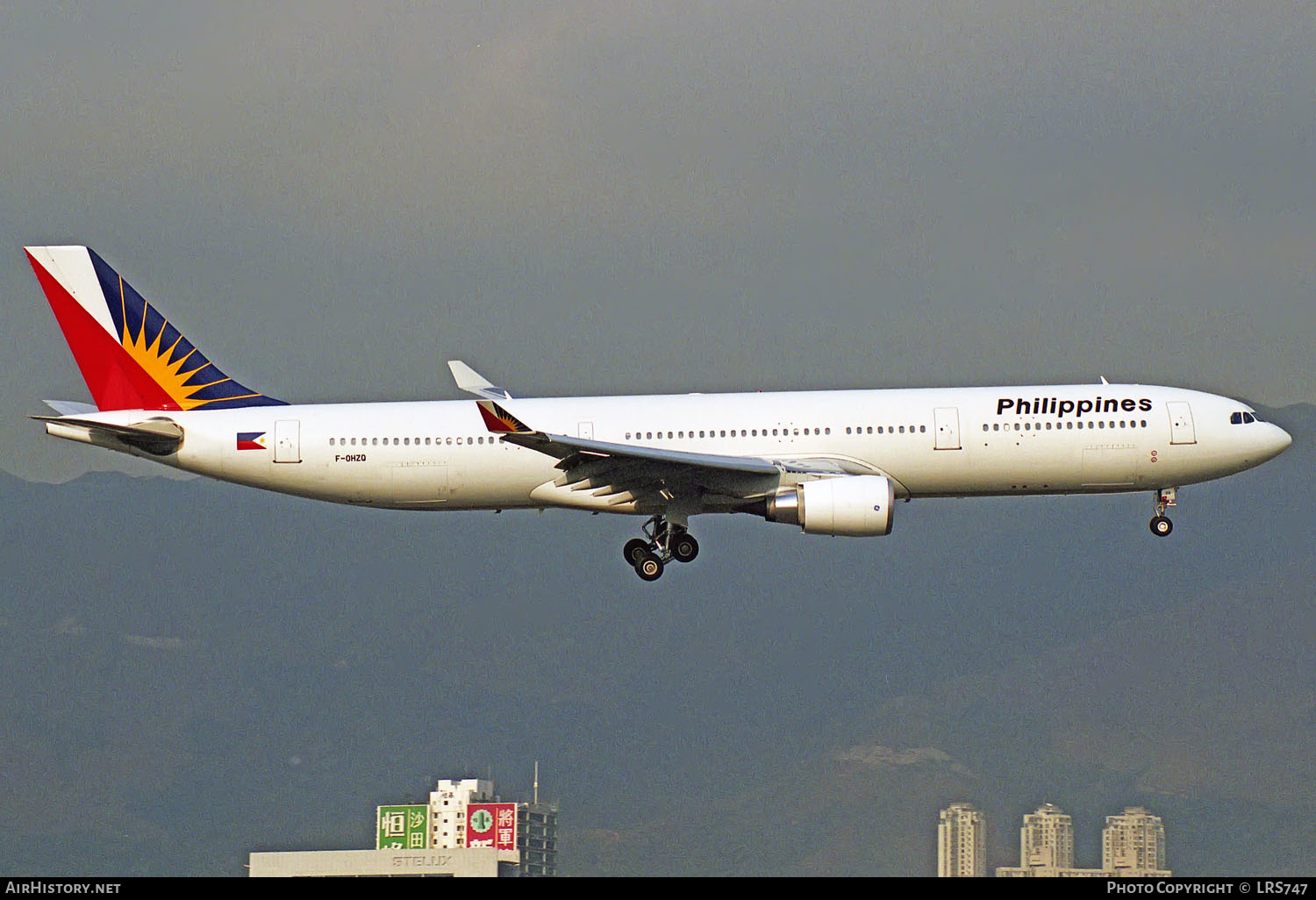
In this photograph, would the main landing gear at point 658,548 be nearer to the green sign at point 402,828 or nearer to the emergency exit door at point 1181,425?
the emergency exit door at point 1181,425

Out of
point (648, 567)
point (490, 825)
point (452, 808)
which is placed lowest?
point (490, 825)

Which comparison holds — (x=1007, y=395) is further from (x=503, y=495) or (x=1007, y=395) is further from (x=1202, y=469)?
(x=503, y=495)

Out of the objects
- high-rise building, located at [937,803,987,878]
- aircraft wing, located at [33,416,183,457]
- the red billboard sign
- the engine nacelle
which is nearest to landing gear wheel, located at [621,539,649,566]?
the engine nacelle

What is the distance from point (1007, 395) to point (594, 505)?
10.7m

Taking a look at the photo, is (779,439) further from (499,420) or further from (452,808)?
(452,808)

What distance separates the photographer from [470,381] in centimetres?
4712

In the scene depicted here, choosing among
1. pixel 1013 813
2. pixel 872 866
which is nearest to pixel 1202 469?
pixel 872 866

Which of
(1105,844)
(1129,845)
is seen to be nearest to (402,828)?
(1105,844)

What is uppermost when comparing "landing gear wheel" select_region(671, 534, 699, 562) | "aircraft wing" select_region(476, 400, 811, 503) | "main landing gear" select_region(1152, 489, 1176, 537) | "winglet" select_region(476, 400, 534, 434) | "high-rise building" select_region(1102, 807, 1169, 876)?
"winglet" select_region(476, 400, 534, 434)

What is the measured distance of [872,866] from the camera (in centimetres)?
17888

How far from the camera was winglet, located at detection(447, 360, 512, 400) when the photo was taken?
46.1 meters

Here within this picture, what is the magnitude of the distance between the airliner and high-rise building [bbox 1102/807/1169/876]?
137 m

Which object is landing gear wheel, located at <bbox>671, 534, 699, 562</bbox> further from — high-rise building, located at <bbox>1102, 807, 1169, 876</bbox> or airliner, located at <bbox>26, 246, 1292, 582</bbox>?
high-rise building, located at <bbox>1102, 807, 1169, 876</bbox>

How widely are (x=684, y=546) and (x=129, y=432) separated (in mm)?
14569
